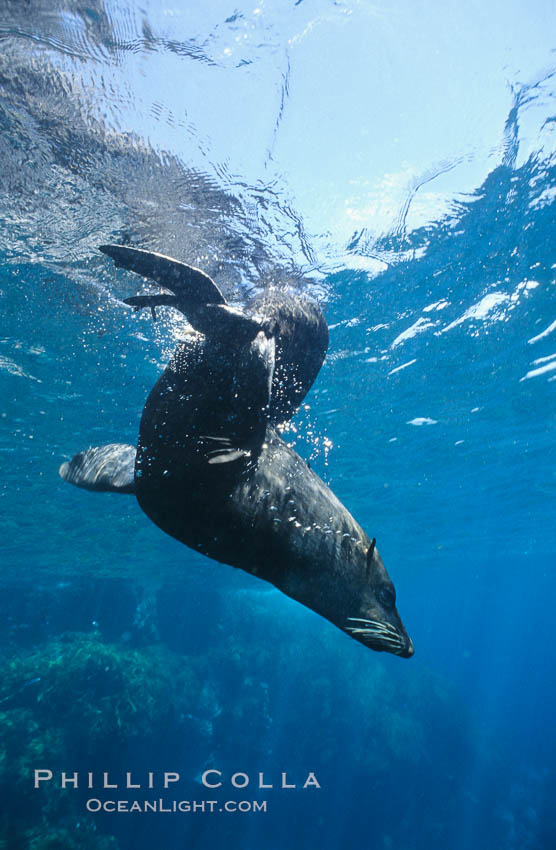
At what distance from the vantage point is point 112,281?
25.7ft

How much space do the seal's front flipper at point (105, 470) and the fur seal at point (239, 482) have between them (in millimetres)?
808

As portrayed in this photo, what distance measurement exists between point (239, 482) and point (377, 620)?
112cm

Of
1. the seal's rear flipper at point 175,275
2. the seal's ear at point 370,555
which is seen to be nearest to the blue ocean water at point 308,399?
the seal's rear flipper at point 175,275

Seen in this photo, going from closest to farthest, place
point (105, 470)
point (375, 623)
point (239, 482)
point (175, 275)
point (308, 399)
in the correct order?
1. point (375, 623)
2. point (239, 482)
3. point (175, 275)
4. point (105, 470)
5. point (308, 399)

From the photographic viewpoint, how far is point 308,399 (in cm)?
1290

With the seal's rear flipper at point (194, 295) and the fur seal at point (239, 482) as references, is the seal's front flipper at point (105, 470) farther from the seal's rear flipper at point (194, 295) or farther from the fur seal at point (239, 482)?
the seal's rear flipper at point (194, 295)

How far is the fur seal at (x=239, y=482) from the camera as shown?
2.37m

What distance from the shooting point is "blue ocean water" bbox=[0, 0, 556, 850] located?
203 inches

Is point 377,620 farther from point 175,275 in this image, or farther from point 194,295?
point 175,275

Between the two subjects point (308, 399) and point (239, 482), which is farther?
point (308, 399)

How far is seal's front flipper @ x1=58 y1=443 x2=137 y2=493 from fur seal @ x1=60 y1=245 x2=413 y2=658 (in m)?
0.81

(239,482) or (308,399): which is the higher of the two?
(308,399)

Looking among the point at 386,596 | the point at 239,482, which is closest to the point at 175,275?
the point at 239,482

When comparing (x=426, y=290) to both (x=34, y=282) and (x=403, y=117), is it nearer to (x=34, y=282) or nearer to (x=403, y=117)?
(x=403, y=117)
